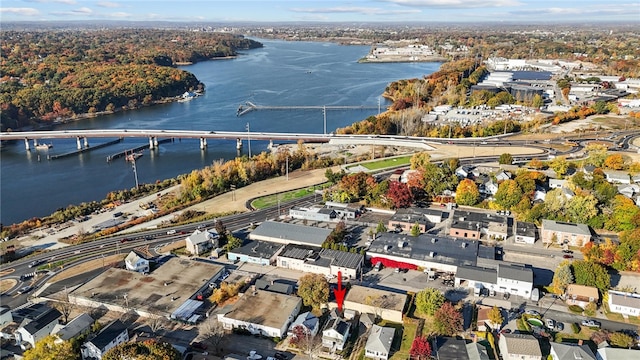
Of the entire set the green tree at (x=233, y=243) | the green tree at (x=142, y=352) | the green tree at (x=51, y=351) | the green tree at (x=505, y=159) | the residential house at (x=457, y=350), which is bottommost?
the residential house at (x=457, y=350)

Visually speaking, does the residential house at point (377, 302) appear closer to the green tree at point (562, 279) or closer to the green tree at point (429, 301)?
the green tree at point (429, 301)

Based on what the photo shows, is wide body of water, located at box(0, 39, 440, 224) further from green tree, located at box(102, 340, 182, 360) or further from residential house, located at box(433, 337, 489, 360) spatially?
residential house, located at box(433, 337, 489, 360)

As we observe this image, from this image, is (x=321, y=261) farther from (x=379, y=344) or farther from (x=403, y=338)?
(x=379, y=344)

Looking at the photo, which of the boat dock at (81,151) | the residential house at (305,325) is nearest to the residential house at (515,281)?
the residential house at (305,325)

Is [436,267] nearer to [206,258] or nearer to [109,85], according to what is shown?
[206,258]

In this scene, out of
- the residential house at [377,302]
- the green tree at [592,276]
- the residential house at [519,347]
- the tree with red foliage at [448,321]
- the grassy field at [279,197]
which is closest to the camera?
the residential house at [519,347]

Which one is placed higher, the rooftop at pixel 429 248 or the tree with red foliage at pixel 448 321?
the rooftop at pixel 429 248

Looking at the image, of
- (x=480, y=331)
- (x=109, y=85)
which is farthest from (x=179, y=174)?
(x=109, y=85)
